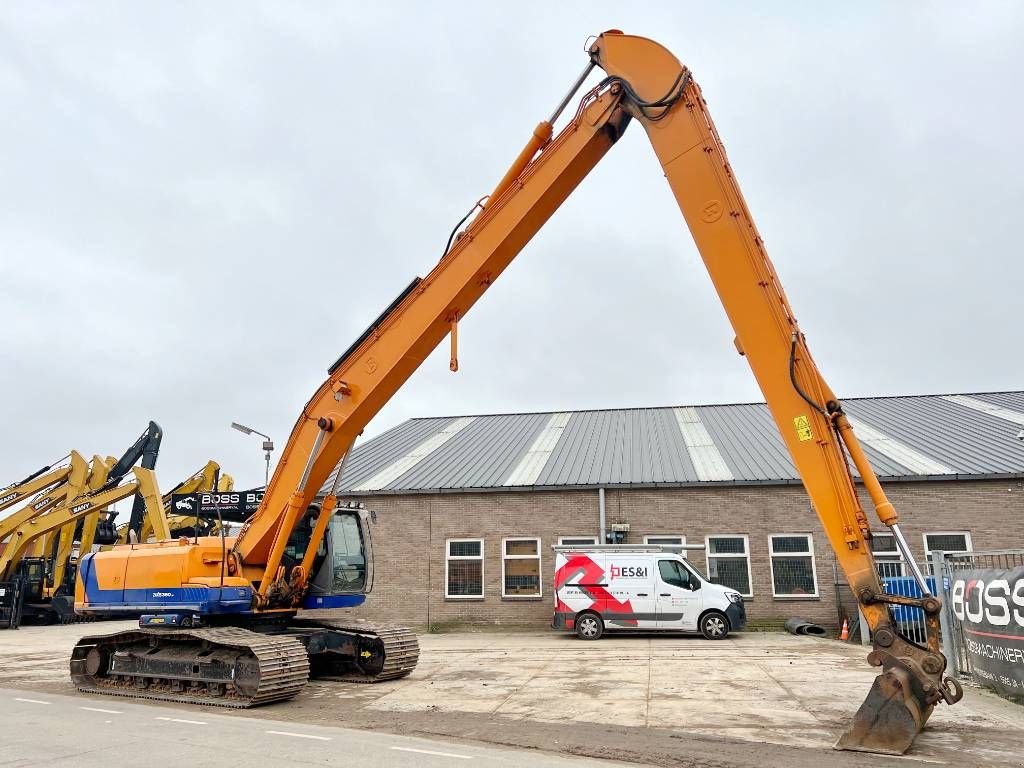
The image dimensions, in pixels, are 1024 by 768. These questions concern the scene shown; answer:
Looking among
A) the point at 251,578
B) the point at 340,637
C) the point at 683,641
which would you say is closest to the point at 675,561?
the point at 683,641

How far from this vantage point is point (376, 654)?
11.3 m

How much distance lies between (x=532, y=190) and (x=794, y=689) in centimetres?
739

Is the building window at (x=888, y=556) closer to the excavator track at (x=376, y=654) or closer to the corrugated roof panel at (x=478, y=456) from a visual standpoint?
the corrugated roof panel at (x=478, y=456)

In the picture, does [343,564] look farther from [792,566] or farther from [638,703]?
[792,566]

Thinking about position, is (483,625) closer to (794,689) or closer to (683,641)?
(683,641)

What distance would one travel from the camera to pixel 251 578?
35.4 feet

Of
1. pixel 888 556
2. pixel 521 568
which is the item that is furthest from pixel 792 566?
pixel 521 568

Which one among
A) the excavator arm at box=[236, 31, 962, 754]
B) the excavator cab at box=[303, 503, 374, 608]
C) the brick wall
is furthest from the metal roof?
the excavator arm at box=[236, 31, 962, 754]

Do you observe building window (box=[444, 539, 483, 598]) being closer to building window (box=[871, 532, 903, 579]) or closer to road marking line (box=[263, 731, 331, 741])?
building window (box=[871, 532, 903, 579])

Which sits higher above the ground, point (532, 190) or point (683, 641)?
point (532, 190)

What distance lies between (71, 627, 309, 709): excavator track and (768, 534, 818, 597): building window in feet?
45.5

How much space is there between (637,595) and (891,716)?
37.8 ft

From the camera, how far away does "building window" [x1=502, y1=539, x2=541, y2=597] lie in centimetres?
2098

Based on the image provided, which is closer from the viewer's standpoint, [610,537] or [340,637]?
[340,637]
